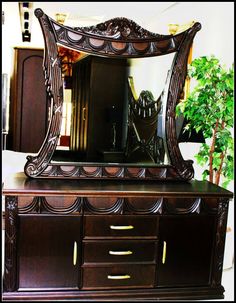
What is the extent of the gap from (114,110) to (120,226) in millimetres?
741

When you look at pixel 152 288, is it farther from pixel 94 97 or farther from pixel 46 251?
pixel 94 97

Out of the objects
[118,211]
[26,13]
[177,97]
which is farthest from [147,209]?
[26,13]

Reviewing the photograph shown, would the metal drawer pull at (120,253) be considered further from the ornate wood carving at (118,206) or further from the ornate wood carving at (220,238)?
the ornate wood carving at (220,238)

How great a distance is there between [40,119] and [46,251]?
3552 millimetres

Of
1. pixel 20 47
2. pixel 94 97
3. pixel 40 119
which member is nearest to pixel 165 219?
pixel 94 97

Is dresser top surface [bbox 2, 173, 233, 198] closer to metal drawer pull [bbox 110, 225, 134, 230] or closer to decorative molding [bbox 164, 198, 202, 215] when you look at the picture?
decorative molding [bbox 164, 198, 202, 215]

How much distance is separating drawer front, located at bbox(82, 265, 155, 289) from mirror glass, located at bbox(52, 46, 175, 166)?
2.16 ft

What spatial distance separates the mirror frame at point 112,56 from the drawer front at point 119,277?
22.0 inches

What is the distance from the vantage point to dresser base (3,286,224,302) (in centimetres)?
232

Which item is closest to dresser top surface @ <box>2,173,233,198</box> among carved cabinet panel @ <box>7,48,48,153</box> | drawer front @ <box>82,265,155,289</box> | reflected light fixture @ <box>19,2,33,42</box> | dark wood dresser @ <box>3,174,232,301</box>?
dark wood dresser @ <box>3,174,232,301</box>

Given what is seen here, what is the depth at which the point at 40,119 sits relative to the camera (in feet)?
18.6

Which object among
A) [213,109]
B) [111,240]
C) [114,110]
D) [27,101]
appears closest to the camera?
[111,240]

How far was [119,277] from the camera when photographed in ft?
7.91

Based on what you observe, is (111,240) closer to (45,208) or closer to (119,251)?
(119,251)
